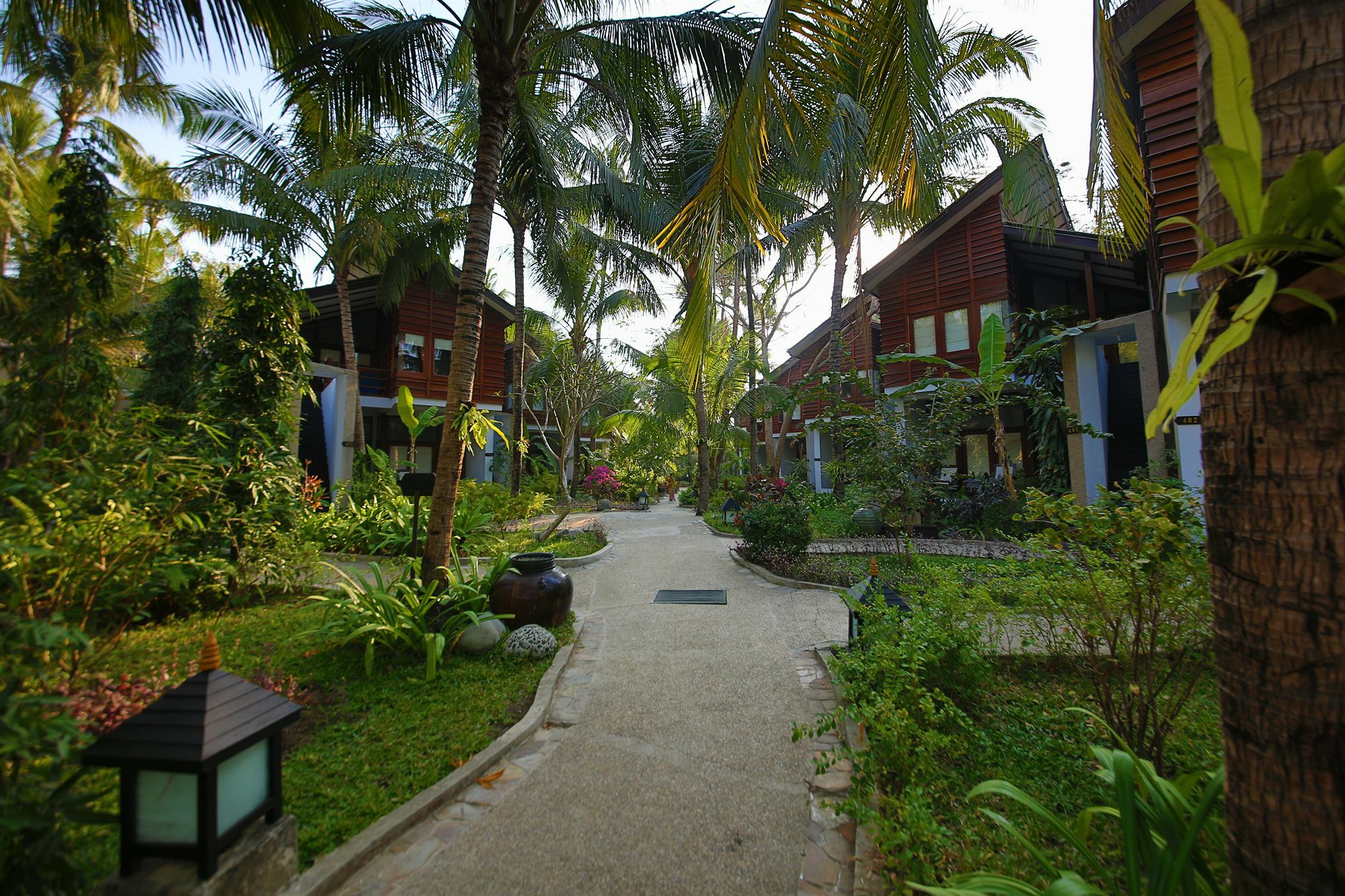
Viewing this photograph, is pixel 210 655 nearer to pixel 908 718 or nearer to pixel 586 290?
pixel 908 718

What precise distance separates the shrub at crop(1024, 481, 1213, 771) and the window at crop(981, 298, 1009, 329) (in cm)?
1256

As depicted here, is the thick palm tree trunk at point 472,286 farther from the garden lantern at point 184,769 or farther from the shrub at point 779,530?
the shrub at point 779,530

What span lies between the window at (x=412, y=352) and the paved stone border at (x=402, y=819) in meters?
16.7

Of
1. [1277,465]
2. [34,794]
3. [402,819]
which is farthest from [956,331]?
[34,794]

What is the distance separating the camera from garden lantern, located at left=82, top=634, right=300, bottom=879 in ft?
6.28

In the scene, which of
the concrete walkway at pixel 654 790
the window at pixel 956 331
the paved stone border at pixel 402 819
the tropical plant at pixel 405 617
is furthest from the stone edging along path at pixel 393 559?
the window at pixel 956 331

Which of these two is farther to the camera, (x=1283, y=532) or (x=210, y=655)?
(x=210, y=655)

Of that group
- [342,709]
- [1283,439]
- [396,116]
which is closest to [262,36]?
[396,116]

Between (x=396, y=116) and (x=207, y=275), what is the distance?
2022 cm

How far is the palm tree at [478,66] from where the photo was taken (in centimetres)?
518

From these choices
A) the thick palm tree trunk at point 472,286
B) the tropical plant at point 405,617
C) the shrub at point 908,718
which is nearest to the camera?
the shrub at point 908,718

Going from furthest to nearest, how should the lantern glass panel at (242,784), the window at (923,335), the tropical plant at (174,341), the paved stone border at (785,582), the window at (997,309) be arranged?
the window at (923,335) → the window at (997,309) → the tropical plant at (174,341) → the paved stone border at (785,582) → the lantern glass panel at (242,784)

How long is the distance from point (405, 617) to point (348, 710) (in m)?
1.03

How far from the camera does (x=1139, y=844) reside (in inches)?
70.1
